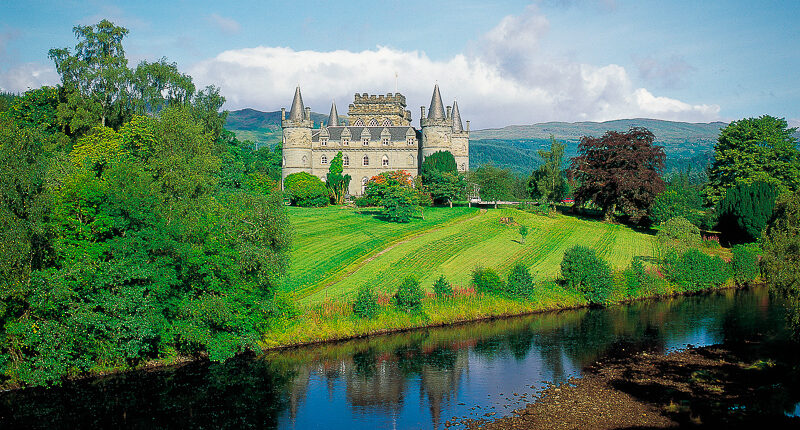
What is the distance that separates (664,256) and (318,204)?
120 feet

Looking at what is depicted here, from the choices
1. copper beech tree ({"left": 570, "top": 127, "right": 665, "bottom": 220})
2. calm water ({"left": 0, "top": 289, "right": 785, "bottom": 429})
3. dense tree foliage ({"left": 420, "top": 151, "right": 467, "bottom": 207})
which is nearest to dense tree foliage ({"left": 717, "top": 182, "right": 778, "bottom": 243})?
copper beech tree ({"left": 570, "top": 127, "right": 665, "bottom": 220})

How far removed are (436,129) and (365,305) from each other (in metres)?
46.5

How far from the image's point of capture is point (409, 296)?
1378 inches

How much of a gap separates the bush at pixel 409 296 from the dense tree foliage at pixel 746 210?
3512 centimetres

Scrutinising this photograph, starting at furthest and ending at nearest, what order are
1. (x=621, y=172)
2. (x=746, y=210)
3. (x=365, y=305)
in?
(x=621, y=172), (x=746, y=210), (x=365, y=305)

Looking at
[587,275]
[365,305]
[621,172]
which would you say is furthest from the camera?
[621,172]

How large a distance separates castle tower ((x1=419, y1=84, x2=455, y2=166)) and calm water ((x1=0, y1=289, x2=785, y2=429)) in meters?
42.3

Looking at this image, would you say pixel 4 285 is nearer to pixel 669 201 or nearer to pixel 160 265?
pixel 160 265

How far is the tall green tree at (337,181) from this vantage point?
76.2 m

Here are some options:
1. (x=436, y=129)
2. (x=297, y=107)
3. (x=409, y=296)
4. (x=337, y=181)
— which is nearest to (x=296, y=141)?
(x=297, y=107)

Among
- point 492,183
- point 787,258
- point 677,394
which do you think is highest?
point 492,183

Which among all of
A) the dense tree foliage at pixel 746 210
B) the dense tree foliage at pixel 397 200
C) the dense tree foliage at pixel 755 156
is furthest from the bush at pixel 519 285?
the dense tree foliage at pixel 755 156

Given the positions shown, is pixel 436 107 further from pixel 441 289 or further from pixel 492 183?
pixel 441 289

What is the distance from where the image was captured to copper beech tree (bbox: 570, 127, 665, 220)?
201 ft
